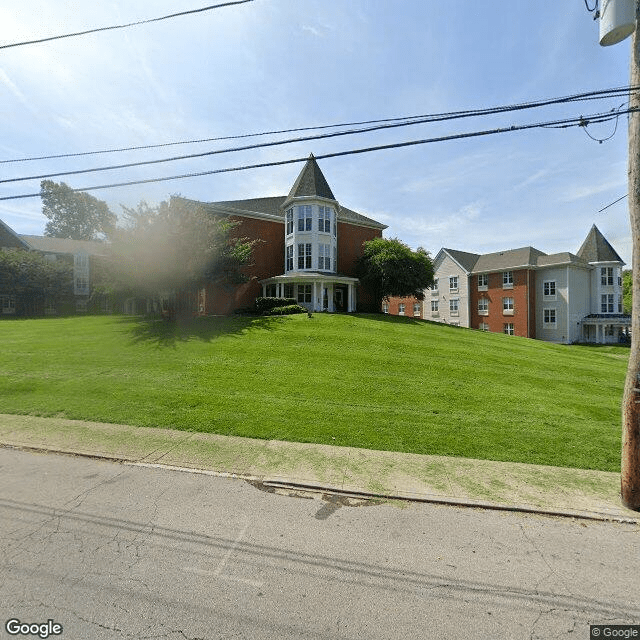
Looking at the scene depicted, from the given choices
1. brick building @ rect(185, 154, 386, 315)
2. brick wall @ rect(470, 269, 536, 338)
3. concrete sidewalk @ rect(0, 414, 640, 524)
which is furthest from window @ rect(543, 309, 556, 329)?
concrete sidewalk @ rect(0, 414, 640, 524)

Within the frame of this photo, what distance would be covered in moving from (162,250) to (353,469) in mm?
18368

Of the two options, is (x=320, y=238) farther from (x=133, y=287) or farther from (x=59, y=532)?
(x=59, y=532)

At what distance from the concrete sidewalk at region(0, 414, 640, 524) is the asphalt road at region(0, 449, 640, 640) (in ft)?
1.12

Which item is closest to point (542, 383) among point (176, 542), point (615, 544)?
point (615, 544)

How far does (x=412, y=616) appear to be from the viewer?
9.68ft

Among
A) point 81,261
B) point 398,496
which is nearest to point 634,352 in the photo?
point 398,496

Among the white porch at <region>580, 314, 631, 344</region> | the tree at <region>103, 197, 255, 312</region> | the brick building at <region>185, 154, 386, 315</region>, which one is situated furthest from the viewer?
the white porch at <region>580, 314, 631, 344</region>

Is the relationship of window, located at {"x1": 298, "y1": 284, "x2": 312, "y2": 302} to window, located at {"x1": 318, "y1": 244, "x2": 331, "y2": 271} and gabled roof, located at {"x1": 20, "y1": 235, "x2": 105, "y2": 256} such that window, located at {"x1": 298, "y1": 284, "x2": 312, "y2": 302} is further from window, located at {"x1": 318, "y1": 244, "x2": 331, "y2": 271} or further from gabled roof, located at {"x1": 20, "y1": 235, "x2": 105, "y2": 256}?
gabled roof, located at {"x1": 20, "y1": 235, "x2": 105, "y2": 256}

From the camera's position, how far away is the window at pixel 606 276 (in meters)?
40.9

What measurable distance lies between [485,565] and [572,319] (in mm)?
44772

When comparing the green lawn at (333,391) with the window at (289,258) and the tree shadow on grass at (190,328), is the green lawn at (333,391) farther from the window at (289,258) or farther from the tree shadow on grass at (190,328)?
the window at (289,258)

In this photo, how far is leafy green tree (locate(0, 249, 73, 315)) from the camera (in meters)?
37.1

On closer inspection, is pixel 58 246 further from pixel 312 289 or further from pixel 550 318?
pixel 550 318

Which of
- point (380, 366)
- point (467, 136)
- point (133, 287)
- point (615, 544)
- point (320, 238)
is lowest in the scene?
point (615, 544)
